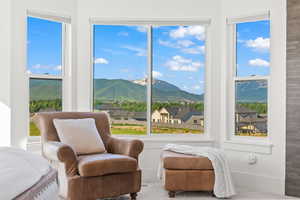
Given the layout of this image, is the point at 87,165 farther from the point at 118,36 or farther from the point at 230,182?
the point at 118,36

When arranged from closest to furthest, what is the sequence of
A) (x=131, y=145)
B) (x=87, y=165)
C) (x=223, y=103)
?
1. (x=87, y=165)
2. (x=131, y=145)
3. (x=223, y=103)

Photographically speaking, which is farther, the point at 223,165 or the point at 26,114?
the point at 26,114

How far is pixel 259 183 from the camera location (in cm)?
434

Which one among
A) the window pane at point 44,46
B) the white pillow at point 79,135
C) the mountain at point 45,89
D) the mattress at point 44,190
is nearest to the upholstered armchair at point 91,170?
the white pillow at point 79,135

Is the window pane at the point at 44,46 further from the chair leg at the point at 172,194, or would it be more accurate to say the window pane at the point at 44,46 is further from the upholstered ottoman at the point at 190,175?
the chair leg at the point at 172,194

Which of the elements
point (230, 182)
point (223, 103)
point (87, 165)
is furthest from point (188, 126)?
point (87, 165)

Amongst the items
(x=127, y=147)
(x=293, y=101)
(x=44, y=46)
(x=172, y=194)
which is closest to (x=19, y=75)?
(x=44, y=46)

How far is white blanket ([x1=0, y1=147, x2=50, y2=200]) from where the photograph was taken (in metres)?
1.37

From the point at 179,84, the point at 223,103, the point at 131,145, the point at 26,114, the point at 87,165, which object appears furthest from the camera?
the point at 179,84

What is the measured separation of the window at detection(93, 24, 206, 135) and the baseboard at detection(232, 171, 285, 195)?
3.00ft

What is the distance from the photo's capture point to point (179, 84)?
5.06m

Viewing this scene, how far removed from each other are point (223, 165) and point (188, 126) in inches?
47.7

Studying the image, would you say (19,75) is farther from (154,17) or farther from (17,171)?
(17,171)

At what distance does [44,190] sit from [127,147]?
2.02 m
